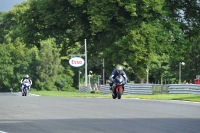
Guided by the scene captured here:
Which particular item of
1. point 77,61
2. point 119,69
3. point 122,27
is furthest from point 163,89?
point 119,69

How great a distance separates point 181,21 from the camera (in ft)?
180

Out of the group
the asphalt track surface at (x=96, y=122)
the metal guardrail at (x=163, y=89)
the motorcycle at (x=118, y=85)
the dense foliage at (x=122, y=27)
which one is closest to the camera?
the asphalt track surface at (x=96, y=122)

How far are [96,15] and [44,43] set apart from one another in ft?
187

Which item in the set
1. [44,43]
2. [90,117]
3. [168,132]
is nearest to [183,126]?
[168,132]

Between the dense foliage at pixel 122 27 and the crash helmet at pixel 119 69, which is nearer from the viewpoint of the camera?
the crash helmet at pixel 119 69

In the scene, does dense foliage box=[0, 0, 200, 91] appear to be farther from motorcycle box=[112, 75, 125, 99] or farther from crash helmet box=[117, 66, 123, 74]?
crash helmet box=[117, 66, 123, 74]

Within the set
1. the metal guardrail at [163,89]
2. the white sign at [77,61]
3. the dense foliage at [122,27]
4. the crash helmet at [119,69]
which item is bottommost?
the metal guardrail at [163,89]

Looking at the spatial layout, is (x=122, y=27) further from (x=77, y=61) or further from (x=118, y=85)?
(x=118, y=85)

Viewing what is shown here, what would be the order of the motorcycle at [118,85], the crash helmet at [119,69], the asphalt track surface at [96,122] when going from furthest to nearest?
the motorcycle at [118,85] < the crash helmet at [119,69] < the asphalt track surface at [96,122]

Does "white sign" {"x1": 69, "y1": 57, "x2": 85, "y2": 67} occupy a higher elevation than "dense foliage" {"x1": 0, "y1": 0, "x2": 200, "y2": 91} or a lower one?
lower

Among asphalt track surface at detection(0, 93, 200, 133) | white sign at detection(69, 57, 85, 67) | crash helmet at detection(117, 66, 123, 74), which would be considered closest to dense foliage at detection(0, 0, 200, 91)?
white sign at detection(69, 57, 85, 67)

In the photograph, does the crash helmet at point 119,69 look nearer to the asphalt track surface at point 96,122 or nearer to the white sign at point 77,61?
the asphalt track surface at point 96,122

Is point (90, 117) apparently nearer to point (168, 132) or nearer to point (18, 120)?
point (18, 120)

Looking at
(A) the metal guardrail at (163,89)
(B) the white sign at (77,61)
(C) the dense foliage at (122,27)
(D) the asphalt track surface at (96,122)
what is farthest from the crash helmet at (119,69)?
(B) the white sign at (77,61)
